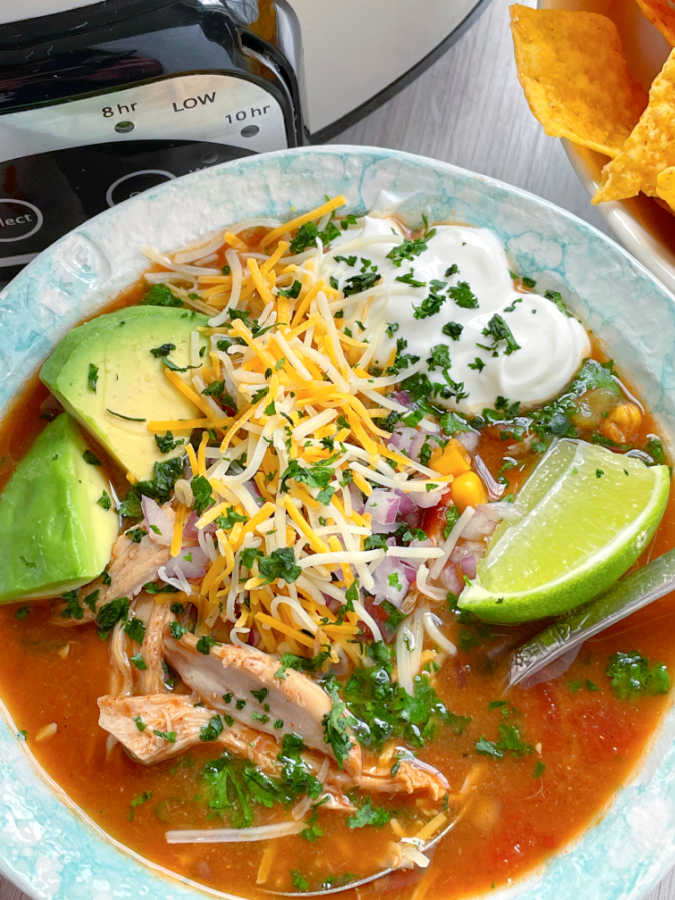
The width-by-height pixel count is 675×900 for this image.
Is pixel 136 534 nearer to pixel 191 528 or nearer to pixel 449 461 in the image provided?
pixel 191 528

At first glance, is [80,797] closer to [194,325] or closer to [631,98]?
[194,325]

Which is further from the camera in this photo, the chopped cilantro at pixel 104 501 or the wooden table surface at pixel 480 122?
the wooden table surface at pixel 480 122

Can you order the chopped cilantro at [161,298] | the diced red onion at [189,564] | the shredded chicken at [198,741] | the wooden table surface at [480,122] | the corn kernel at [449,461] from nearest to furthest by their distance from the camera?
the shredded chicken at [198,741]
the diced red onion at [189,564]
the corn kernel at [449,461]
the chopped cilantro at [161,298]
the wooden table surface at [480,122]

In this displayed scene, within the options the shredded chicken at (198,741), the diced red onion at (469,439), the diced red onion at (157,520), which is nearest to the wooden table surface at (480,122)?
the diced red onion at (469,439)

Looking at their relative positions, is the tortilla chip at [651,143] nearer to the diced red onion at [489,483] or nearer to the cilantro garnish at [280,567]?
the diced red onion at [489,483]

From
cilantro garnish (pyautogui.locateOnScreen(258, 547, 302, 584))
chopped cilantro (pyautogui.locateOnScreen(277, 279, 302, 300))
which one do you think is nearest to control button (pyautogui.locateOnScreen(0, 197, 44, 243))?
chopped cilantro (pyautogui.locateOnScreen(277, 279, 302, 300))

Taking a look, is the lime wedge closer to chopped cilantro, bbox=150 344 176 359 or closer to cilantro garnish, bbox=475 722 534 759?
cilantro garnish, bbox=475 722 534 759
